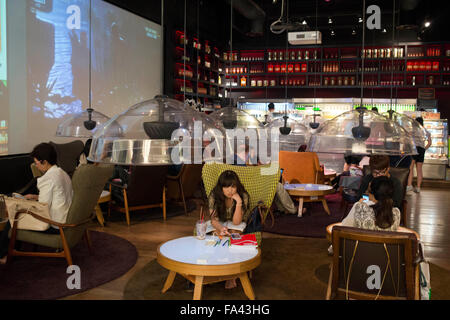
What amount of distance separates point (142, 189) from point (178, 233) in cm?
97

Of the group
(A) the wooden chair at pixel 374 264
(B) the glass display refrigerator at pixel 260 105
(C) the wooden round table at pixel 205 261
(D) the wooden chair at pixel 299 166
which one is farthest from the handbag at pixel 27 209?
(B) the glass display refrigerator at pixel 260 105

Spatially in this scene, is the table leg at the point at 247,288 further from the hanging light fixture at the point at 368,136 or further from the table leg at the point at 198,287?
the hanging light fixture at the point at 368,136

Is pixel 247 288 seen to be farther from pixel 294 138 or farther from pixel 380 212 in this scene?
pixel 294 138

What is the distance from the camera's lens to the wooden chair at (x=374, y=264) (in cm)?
266

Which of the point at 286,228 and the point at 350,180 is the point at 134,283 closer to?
the point at 286,228

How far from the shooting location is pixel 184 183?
7.16 m

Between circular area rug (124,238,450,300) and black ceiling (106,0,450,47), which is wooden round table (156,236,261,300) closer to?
circular area rug (124,238,450,300)

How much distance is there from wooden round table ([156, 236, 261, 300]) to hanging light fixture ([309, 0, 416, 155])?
1082 mm

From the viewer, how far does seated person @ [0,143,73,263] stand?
4.33m

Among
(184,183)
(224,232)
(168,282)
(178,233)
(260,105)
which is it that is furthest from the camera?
(260,105)

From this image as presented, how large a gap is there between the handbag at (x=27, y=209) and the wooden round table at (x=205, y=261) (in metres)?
1.36

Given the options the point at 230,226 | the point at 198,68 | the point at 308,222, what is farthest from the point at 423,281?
the point at 198,68

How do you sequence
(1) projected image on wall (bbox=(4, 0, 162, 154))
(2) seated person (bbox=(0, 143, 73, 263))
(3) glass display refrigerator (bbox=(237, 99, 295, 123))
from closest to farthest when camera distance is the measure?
(2) seated person (bbox=(0, 143, 73, 263)) < (1) projected image on wall (bbox=(4, 0, 162, 154)) < (3) glass display refrigerator (bbox=(237, 99, 295, 123))

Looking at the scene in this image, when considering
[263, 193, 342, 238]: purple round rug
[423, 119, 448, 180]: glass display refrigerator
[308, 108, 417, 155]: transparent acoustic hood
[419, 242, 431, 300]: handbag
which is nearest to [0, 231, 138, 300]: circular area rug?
[263, 193, 342, 238]: purple round rug
